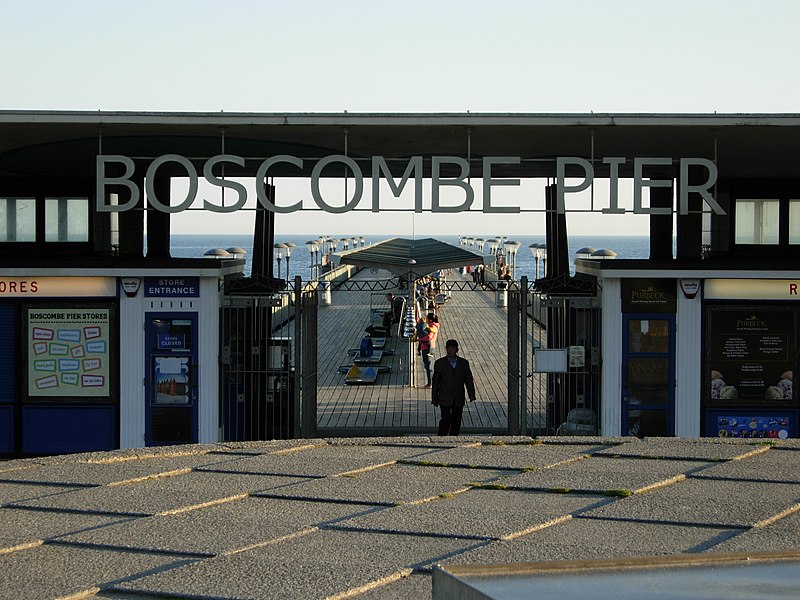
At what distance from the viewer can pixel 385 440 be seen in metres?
12.6

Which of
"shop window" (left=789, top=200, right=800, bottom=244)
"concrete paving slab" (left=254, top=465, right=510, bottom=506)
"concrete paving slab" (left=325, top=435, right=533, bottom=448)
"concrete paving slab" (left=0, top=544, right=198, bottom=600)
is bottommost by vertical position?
"concrete paving slab" (left=0, top=544, right=198, bottom=600)

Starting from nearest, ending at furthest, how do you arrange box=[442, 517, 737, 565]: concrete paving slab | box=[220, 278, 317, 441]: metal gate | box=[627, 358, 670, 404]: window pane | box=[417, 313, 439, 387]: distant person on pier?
box=[442, 517, 737, 565]: concrete paving slab → box=[627, 358, 670, 404]: window pane → box=[220, 278, 317, 441]: metal gate → box=[417, 313, 439, 387]: distant person on pier

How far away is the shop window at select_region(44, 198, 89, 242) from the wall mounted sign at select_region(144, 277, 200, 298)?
3.68 meters

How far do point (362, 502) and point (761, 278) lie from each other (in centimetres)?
804

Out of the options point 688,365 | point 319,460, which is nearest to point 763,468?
point 319,460

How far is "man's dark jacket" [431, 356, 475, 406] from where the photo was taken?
15367mm

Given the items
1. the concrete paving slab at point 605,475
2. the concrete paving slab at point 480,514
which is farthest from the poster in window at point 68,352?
the concrete paving slab at point 480,514

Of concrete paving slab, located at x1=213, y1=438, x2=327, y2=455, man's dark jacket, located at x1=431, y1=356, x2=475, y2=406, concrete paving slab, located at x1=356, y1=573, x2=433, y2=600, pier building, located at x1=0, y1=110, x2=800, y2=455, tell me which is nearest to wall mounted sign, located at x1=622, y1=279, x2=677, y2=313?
pier building, located at x1=0, y1=110, x2=800, y2=455

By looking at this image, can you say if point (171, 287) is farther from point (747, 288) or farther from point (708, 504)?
point (708, 504)

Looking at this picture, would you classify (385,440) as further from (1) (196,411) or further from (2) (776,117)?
(2) (776,117)

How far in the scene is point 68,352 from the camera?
15508 mm

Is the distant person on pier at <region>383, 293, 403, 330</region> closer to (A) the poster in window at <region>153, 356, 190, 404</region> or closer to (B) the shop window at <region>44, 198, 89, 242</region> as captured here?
(B) the shop window at <region>44, 198, 89, 242</region>

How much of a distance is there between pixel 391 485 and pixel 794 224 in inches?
432

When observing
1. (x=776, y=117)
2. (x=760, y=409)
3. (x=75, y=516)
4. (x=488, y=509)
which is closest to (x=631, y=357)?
(x=760, y=409)
